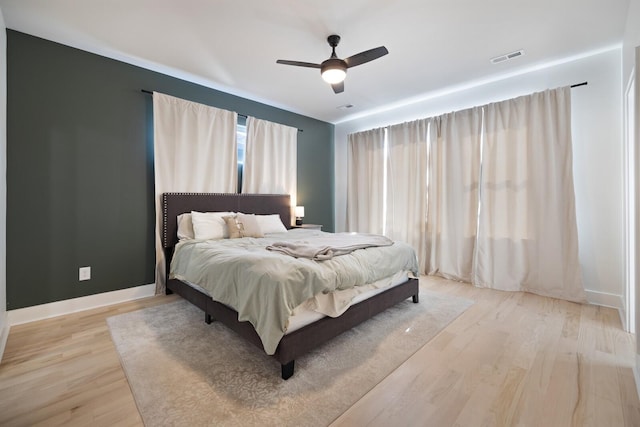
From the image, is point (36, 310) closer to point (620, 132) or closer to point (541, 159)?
point (541, 159)

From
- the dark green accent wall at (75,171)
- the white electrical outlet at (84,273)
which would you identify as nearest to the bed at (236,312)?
the dark green accent wall at (75,171)

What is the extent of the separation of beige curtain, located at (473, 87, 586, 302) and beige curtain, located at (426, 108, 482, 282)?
0.47 feet

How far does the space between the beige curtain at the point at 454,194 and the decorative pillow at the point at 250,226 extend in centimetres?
261

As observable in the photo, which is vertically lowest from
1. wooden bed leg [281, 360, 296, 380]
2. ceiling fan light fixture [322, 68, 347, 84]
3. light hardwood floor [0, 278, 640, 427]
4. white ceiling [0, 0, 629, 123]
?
light hardwood floor [0, 278, 640, 427]

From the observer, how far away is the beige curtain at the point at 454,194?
390 centimetres

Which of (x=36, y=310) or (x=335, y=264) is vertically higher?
(x=335, y=264)

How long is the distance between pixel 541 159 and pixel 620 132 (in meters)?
0.68

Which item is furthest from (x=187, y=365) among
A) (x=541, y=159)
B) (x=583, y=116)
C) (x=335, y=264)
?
(x=583, y=116)

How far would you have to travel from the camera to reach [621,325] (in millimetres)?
2525

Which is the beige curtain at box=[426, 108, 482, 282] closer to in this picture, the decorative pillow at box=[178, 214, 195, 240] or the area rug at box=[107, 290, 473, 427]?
the area rug at box=[107, 290, 473, 427]

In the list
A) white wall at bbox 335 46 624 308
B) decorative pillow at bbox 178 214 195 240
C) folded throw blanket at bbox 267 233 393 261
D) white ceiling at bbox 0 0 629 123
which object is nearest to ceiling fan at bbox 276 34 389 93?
white ceiling at bbox 0 0 629 123

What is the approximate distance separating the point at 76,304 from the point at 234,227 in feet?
5.70

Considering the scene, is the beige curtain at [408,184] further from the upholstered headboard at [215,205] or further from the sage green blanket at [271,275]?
the upholstered headboard at [215,205]

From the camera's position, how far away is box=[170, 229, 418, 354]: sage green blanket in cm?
174
